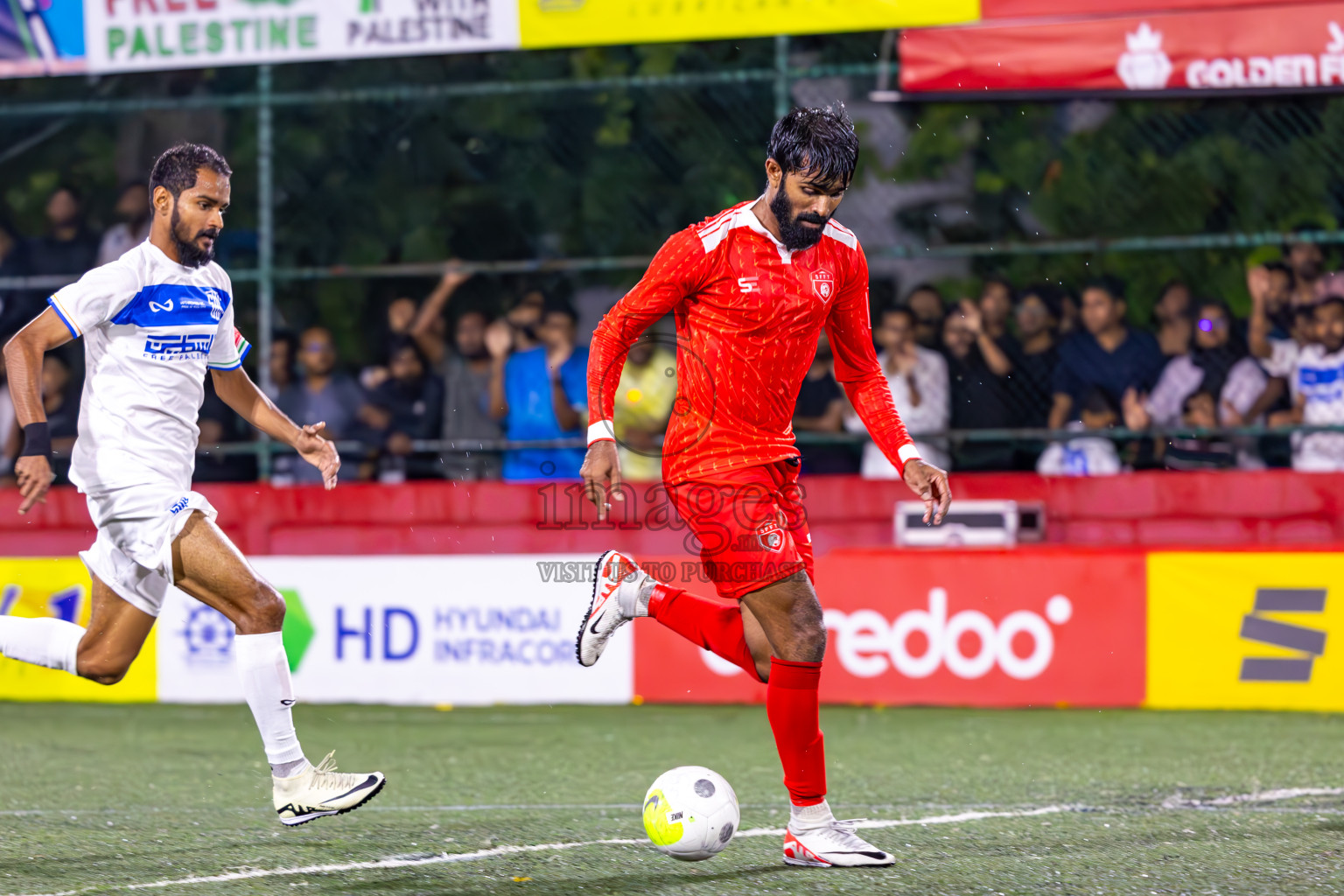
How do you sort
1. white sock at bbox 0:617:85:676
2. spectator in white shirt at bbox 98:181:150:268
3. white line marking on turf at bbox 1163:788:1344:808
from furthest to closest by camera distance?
spectator in white shirt at bbox 98:181:150:268
white line marking on turf at bbox 1163:788:1344:808
white sock at bbox 0:617:85:676

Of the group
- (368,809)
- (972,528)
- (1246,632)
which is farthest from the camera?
(972,528)

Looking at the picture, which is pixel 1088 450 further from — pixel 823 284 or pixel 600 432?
pixel 600 432

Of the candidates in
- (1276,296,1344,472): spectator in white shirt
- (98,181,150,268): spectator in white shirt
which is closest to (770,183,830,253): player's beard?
(1276,296,1344,472): spectator in white shirt

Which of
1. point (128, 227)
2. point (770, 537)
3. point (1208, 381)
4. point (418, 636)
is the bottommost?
point (418, 636)

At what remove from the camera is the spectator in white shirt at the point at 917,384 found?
9977mm

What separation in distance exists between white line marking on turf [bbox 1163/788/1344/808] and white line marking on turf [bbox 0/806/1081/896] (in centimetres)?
39

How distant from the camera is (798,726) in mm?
5125

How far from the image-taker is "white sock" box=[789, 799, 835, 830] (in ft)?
16.8

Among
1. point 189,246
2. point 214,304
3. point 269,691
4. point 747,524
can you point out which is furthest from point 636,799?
point 189,246

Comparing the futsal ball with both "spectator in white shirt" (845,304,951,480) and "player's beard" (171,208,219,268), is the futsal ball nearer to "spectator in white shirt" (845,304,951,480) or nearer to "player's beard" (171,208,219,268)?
"player's beard" (171,208,219,268)

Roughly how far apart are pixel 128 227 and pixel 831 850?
785 cm

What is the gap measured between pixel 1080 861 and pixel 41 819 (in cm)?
344

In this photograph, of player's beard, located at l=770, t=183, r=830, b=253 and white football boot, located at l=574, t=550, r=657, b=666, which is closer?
player's beard, located at l=770, t=183, r=830, b=253

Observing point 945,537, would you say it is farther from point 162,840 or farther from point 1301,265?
point 162,840
